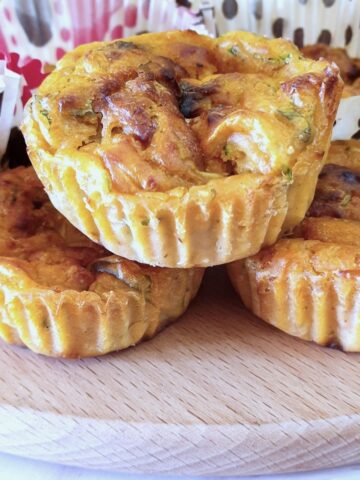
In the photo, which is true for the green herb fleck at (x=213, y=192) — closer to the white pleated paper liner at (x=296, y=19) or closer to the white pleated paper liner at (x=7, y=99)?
the white pleated paper liner at (x=7, y=99)

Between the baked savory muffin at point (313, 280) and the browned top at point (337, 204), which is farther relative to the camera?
the browned top at point (337, 204)

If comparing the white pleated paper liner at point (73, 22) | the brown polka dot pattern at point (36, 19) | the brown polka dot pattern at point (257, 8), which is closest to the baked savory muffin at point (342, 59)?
the brown polka dot pattern at point (257, 8)

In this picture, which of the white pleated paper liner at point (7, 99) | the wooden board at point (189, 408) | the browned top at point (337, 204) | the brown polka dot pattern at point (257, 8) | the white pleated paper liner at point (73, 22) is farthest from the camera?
the brown polka dot pattern at point (257, 8)

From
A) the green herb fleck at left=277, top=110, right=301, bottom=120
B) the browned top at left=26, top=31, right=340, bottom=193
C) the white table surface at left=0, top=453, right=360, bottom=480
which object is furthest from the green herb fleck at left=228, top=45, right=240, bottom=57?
the white table surface at left=0, top=453, right=360, bottom=480

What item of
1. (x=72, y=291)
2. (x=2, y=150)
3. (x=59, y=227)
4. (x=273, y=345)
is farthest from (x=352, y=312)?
(x=2, y=150)

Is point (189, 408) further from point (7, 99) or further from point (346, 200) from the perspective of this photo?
point (7, 99)

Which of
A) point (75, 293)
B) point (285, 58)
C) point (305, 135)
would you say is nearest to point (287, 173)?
point (305, 135)
